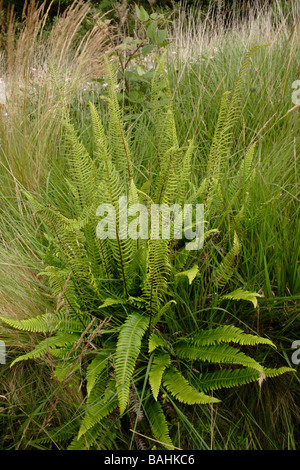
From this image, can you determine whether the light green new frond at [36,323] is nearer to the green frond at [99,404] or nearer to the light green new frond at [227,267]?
the green frond at [99,404]

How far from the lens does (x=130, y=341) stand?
127 centimetres

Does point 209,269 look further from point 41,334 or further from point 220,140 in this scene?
point 41,334

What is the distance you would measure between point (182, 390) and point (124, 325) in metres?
0.29

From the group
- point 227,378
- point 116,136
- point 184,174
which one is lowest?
point 227,378

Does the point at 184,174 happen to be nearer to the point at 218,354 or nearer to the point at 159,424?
the point at 218,354

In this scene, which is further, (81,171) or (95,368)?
(81,171)

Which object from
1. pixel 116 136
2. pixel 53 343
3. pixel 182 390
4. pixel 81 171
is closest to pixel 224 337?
pixel 182 390

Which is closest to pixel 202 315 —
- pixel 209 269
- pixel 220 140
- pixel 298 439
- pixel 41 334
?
pixel 209 269

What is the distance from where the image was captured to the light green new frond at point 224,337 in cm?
123

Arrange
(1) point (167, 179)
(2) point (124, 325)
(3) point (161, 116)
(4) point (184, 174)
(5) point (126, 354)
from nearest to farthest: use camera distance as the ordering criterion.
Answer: (5) point (126, 354) → (2) point (124, 325) → (1) point (167, 179) → (4) point (184, 174) → (3) point (161, 116)

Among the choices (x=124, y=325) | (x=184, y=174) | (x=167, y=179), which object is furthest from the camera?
(x=184, y=174)

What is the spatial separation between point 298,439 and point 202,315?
1.79 feet

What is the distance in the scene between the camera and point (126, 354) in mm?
1236

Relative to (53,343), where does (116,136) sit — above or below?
above
